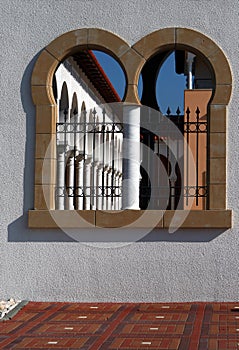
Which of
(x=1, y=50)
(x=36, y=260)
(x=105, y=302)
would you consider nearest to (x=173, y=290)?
(x=105, y=302)

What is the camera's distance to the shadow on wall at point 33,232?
11.3 meters

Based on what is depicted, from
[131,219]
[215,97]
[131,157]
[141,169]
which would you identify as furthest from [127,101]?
[141,169]

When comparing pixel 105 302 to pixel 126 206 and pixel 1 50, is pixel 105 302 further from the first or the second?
pixel 1 50

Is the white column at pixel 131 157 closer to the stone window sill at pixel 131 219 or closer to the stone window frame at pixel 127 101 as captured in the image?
the stone window frame at pixel 127 101

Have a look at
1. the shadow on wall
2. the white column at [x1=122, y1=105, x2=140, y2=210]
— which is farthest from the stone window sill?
the white column at [x1=122, y1=105, x2=140, y2=210]

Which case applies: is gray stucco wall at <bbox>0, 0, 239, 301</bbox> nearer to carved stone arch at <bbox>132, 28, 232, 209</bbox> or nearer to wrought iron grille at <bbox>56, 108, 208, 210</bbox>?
carved stone arch at <bbox>132, 28, 232, 209</bbox>

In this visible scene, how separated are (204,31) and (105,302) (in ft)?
13.1

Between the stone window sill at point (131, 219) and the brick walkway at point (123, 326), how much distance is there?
108 cm

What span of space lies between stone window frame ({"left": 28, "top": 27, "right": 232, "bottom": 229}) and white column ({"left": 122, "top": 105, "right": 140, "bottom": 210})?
9.0 inches

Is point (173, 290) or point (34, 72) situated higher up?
point (34, 72)

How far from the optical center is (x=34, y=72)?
11492 mm

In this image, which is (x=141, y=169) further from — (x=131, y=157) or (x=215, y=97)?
(x=215, y=97)

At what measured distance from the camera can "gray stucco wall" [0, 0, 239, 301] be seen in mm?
11273

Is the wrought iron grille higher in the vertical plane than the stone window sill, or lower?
higher
